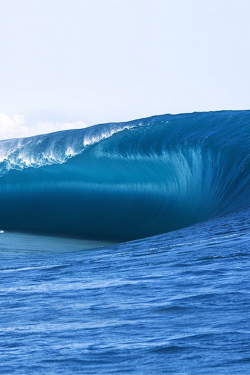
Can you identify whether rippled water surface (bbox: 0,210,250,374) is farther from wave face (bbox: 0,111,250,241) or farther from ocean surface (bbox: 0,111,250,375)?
wave face (bbox: 0,111,250,241)

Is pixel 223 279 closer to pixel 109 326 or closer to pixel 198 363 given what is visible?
pixel 109 326

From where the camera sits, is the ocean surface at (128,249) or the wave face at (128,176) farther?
the wave face at (128,176)

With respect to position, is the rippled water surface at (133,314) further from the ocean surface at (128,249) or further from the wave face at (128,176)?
the wave face at (128,176)

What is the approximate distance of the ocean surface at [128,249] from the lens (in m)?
3.08

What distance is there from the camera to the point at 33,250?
A: 28.3 ft

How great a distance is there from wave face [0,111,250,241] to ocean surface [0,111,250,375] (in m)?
0.03

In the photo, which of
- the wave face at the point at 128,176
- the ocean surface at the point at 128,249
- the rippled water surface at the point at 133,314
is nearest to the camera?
the rippled water surface at the point at 133,314

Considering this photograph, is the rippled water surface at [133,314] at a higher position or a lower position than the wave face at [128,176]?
lower

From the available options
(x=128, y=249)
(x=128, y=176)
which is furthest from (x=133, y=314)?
(x=128, y=176)

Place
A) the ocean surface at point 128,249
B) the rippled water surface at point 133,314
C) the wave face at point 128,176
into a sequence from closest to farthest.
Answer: the rippled water surface at point 133,314, the ocean surface at point 128,249, the wave face at point 128,176

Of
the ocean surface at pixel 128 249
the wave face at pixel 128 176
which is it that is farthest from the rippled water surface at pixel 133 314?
the wave face at pixel 128 176

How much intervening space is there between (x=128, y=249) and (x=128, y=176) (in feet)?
23.8

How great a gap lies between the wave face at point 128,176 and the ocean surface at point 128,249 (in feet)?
0.09

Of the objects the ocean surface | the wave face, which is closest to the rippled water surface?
the ocean surface
